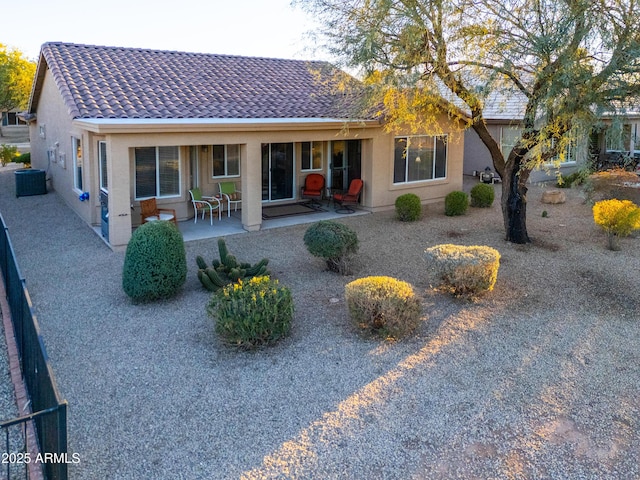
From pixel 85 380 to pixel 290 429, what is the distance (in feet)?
8.38

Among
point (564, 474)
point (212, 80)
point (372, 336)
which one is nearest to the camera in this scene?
point (564, 474)

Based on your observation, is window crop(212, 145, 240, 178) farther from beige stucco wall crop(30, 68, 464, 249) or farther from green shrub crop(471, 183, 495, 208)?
green shrub crop(471, 183, 495, 208)

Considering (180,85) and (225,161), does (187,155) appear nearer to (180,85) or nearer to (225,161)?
(225,161)

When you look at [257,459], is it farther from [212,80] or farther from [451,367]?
[212,80]

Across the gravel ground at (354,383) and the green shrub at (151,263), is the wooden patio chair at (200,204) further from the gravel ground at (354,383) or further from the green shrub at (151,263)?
the green shrub at (151,263)

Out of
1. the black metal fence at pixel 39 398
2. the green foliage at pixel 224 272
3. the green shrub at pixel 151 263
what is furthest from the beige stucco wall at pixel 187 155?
the black metal fence at pixel 39 398

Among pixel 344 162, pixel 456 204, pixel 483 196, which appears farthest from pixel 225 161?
pixel 483 196

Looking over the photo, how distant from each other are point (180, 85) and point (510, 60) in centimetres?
875

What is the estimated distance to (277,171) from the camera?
16.9 meters

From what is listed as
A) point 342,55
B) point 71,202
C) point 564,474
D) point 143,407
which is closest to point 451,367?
point 564,474

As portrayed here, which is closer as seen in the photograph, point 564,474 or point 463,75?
point 564,474

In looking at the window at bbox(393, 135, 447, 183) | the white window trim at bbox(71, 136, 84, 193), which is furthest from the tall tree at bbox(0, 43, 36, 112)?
the window at bbox(393, 135, 447, 183)

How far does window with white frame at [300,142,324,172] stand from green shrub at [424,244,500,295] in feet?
29.6

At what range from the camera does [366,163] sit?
54.0ft
